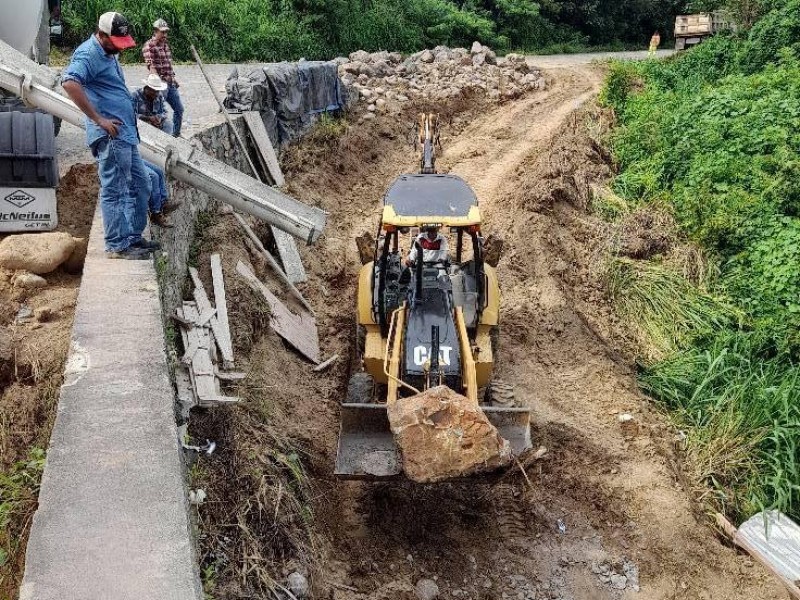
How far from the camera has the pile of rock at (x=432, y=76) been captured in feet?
56.3

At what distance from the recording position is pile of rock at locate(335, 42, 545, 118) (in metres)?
17.2

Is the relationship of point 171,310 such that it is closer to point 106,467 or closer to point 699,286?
point 106,467

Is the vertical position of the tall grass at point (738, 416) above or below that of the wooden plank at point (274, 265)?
below

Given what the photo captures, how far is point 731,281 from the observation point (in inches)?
419

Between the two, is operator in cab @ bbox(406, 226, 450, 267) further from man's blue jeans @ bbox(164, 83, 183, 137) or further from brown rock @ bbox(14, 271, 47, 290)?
man's blue jeans @ bbox(164, 83, 183, 137)

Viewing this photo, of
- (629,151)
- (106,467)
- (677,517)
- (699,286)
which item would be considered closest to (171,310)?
(106,467)

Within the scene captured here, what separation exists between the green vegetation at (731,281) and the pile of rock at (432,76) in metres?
4.01

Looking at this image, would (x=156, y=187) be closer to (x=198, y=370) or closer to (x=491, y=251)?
(x=198, y=370)

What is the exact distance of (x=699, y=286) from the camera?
34.7 ft

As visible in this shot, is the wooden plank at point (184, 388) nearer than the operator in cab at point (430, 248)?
Yes

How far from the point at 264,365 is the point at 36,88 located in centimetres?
313

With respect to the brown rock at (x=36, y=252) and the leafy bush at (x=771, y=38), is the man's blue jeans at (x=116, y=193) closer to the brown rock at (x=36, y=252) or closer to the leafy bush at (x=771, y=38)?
the brown rock at (x=36, y=252)

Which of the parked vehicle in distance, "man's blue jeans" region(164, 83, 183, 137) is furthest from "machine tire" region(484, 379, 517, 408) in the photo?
the parked vehicle in distance

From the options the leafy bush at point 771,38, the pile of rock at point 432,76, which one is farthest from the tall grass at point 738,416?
the leafy bush at point 771,38
